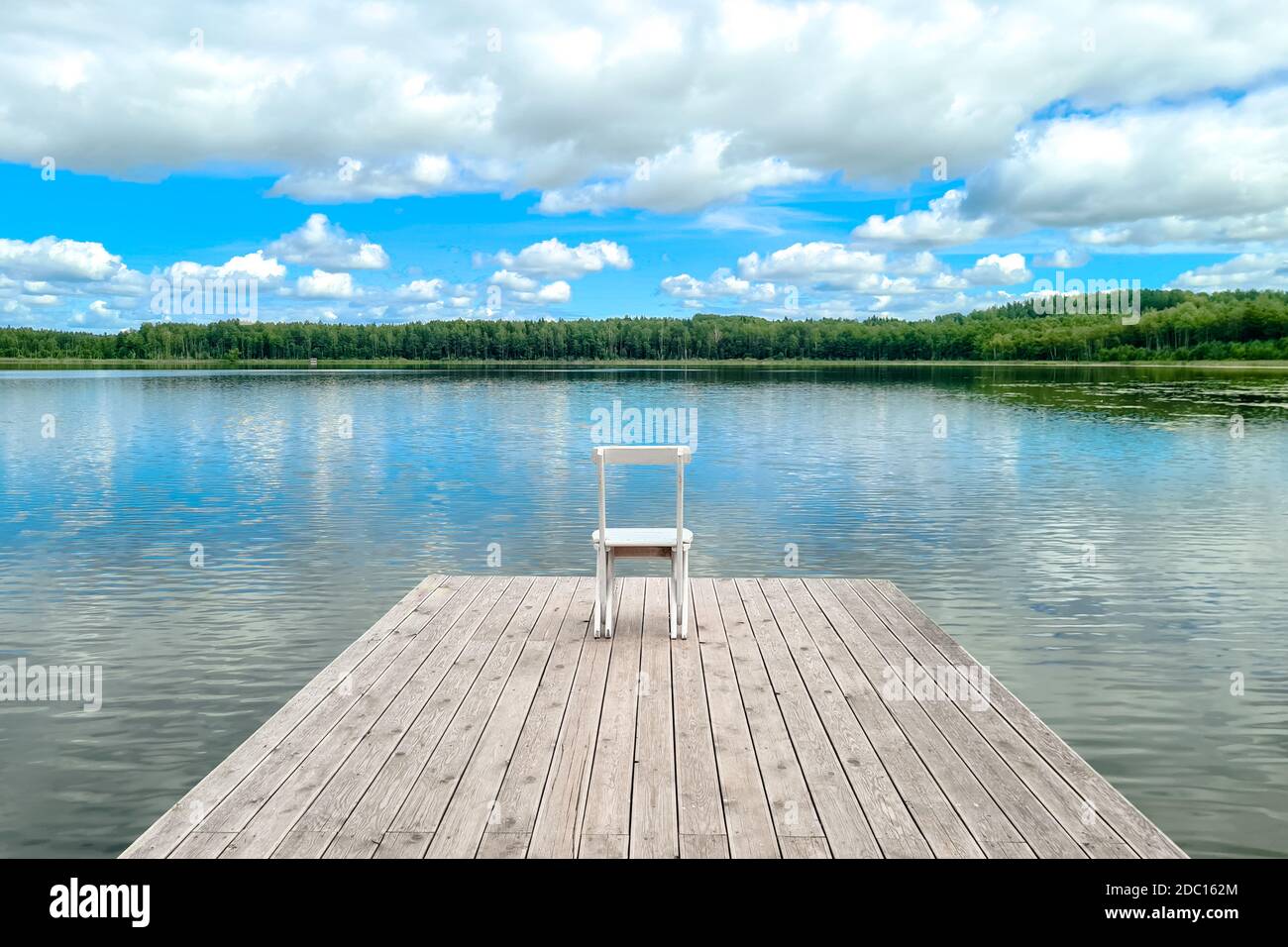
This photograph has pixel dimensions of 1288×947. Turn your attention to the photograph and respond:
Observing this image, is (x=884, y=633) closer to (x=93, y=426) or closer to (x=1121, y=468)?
(x=1121, y=468)

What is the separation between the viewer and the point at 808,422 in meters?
34.5

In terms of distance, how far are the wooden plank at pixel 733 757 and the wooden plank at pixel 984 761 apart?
948 millimetres

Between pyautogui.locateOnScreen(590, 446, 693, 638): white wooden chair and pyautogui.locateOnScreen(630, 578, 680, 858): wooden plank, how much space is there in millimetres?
296

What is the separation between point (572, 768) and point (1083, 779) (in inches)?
90.4

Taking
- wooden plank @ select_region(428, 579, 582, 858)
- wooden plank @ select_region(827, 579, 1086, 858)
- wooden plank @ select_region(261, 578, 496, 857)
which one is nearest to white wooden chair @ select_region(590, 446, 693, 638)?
wooden plank @ select_region(428, 579, 582, 858)

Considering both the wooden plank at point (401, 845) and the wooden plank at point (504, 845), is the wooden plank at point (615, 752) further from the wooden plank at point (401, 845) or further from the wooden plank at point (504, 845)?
the wooden plank at point (401, 845)

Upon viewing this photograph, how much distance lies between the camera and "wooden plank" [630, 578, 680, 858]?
11.7ft

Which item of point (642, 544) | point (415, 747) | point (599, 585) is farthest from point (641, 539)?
point (415, 747)

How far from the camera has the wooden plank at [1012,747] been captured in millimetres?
3664

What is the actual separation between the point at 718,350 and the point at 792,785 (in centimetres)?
14547

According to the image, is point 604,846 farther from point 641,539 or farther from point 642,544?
point 641,539

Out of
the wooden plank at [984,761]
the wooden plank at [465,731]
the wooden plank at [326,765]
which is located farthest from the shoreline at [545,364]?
the wooden plank at [326,765]
